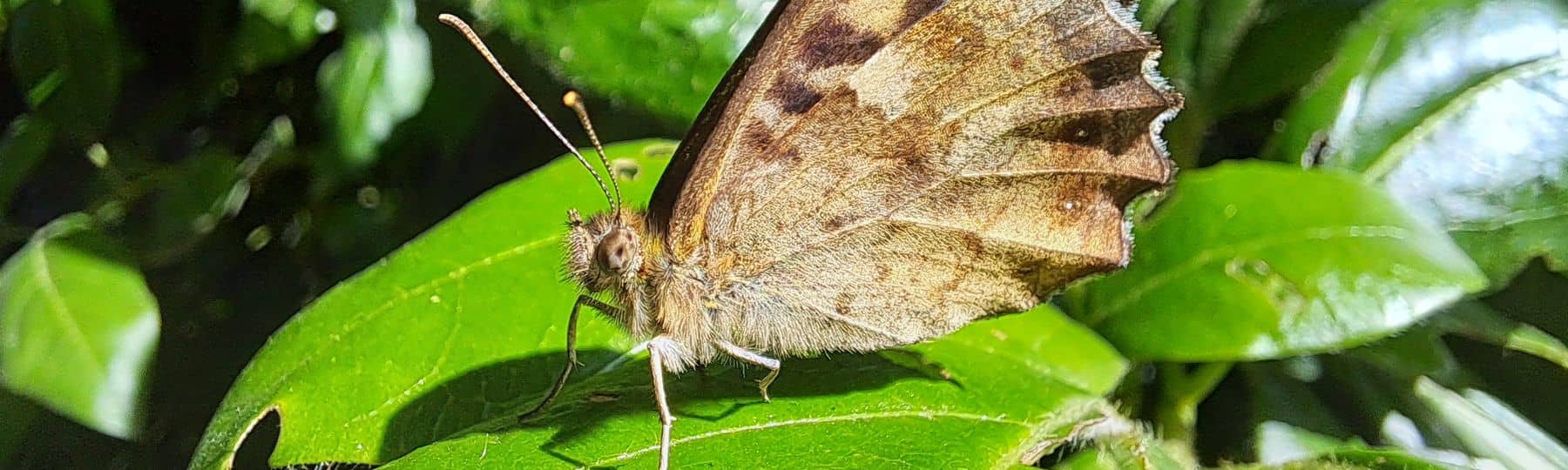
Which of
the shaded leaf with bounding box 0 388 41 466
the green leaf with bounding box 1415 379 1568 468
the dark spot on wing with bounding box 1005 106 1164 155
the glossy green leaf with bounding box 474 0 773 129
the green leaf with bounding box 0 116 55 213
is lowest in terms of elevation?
the green leaf with bounding box 1415 379 1568 468

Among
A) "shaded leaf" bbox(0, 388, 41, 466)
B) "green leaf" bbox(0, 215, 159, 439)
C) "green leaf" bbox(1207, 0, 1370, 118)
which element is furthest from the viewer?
"green leaf" bbox(1207, 0, 1370, 118)

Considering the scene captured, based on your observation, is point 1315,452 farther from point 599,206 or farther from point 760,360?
point 599,206

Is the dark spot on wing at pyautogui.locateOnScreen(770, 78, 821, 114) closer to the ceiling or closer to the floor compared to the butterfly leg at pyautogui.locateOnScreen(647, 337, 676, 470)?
closer to the ceiling

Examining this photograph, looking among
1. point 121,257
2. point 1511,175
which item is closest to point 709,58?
point 121,257

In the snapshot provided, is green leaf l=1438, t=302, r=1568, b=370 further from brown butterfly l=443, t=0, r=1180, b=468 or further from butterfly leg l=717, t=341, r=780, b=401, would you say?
butterfly leg l=717, t=341, r=780, b=401

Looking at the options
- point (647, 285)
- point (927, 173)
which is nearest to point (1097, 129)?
point (927, 173)

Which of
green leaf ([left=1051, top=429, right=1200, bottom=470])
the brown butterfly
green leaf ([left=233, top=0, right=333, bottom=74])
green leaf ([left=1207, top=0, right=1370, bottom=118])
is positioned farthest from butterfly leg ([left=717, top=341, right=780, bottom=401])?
green leaf ([left=1207, top=0, right=1370, bottom=118])

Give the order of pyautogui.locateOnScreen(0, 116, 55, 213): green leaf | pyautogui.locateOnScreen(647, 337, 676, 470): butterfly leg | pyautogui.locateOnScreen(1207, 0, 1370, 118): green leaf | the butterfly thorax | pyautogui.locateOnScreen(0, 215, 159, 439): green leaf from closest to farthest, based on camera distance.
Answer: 1. pyautogui.locateOnScreen(647, 337, 676, 470): butterfly leg
2. the butterfly thorax
3. pyautogui.locateOnScreen(0, 215, 159, 439): green leaf
4. pyautogui.locateOnScreen(0, 116, 55, 213): green leaf
5. pyautogui.locateOnScreen(1207, 0, 1370, 118): green leaf
